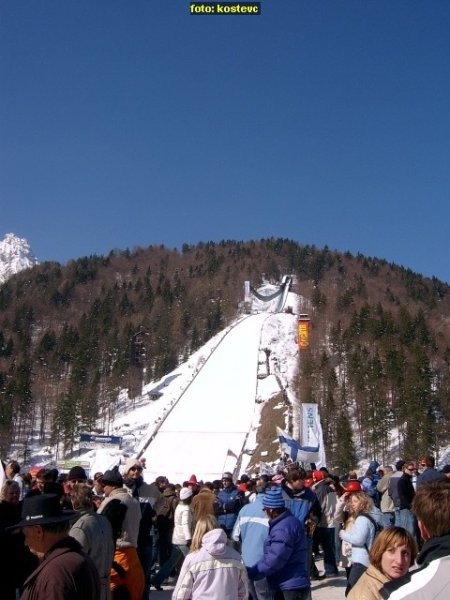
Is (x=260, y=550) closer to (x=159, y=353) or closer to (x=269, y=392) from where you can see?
(x=269, y=392)

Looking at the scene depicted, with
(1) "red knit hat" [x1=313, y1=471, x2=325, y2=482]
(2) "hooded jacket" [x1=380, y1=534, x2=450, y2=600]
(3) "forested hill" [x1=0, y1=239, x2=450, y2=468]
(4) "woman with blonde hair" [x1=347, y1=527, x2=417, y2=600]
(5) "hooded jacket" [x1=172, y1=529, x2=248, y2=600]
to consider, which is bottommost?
(1) "red knit hat" [x1=313, y1=471, x2=325, y2=482]

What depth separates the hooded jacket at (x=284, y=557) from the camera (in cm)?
445

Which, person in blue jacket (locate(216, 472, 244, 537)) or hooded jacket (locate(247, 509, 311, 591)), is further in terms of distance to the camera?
person in blue jacket (locate(216, 472, 244, 537))

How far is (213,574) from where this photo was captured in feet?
13.1

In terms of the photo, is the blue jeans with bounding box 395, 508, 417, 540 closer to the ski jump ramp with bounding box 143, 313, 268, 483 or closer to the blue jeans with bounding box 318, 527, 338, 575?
the blue jeans with bounding box 318, 527, 338, 575

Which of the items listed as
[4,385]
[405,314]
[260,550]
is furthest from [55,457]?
[260,550]

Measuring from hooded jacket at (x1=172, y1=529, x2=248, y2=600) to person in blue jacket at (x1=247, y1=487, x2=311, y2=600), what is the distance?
1.36 feet

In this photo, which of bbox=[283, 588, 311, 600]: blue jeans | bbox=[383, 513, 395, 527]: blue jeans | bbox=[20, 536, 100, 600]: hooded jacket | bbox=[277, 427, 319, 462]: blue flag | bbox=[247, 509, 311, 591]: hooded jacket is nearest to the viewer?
bbox=[20, 536, 100, 600]: hooded jacket

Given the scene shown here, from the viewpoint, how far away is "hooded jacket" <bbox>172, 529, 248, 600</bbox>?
13.0 feet

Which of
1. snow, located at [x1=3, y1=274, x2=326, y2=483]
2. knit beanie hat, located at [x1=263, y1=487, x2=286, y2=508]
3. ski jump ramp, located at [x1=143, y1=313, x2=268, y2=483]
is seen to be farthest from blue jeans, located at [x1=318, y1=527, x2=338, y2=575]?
ski jump ramp, located at [x1=143, y1=313, x2=268, y2=483]

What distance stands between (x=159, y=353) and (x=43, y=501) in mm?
89135

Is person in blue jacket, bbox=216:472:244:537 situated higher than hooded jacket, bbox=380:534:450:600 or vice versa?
hooded jacket, bbox=380:534:450:600

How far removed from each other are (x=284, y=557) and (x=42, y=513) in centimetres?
232

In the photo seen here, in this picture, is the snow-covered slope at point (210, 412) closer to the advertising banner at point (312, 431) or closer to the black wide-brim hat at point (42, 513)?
the advertising banner at point (312, 431)
